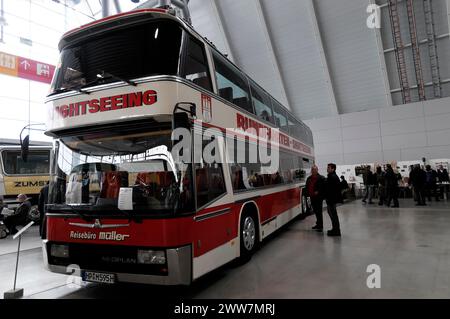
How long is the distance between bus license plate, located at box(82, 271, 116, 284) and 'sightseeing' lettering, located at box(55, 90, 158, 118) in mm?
1817

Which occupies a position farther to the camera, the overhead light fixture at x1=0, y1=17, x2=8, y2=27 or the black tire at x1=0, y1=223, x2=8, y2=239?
the overhead light fixture at x1=0, y1=17, x2=8, y2=27

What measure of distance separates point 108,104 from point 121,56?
2.09 ft

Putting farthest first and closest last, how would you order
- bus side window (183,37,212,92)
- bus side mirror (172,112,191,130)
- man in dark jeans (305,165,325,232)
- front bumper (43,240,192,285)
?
man in dark jeans (305,165,325,232)
bus side window (183,37,212,92)
bus side mirror (172,112,191,130)
front bumper (43,240,192,285)

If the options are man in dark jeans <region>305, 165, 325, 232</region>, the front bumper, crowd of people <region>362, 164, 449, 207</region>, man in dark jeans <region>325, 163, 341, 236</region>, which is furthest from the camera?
crowd of people <region>362, 164, 449, 207</region>

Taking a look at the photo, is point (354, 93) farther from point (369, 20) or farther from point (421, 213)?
point (421, 213)

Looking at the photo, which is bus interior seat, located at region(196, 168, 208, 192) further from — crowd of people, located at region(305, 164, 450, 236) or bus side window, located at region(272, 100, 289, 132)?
bus side window, located at region(272, 100, 289, 132)

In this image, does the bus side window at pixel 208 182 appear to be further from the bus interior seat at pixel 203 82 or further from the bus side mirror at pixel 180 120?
the bus interior seat at pixel 203 82

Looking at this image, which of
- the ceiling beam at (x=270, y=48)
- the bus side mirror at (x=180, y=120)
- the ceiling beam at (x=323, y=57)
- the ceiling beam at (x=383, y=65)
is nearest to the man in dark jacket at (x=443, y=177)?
the ceiling beam at (x=383, y=65)

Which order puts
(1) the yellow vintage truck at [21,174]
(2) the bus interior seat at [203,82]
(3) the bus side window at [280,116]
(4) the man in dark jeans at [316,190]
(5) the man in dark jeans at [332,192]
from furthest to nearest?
(1) the yellow vintage truck at [21,174] → (3) the bus side window at [280,116] → (4) the man in dark jeans at [316,190] → (5) the man in dark jeans at [332,192] → (2) the bus interior seat at [203,82]

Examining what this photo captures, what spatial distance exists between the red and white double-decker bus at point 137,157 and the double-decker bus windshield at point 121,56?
14mm

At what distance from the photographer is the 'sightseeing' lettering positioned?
3.24 meters

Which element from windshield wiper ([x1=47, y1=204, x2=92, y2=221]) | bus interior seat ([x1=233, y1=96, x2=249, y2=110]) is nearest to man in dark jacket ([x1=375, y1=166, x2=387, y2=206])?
bus interior seat ([x1=233, y1=96, x2=249, y2=110])

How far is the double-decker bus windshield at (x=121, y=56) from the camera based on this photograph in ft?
11.2
